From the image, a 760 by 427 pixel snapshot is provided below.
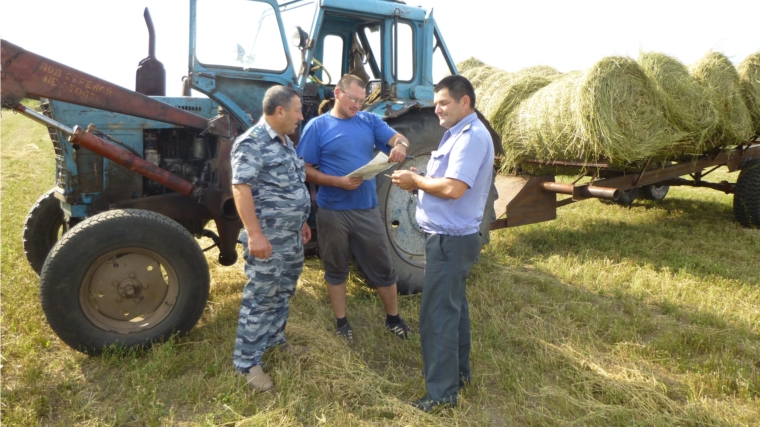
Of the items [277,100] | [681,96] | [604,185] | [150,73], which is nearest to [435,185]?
[277,100]

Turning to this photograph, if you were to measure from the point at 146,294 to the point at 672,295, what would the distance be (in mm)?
4070

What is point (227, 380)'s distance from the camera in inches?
119

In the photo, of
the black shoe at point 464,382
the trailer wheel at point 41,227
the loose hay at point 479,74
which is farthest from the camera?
the loose hay at point 479,74

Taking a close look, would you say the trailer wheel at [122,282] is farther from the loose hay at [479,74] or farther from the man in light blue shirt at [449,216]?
the loose hay at [479,74]

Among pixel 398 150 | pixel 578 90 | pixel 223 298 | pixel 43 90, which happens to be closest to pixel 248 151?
pixel 398 150

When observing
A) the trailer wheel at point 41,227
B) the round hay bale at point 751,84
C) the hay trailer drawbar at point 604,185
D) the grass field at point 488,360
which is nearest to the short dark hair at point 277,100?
the grass field at point 488,360

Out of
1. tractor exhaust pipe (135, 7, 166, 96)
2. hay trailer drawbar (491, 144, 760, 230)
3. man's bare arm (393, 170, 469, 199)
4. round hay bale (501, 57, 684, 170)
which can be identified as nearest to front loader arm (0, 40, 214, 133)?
tractor exhaust pipe (135, 7, 166, 96)

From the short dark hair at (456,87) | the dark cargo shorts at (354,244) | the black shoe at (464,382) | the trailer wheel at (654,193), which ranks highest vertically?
the short dark hair at (456,87)

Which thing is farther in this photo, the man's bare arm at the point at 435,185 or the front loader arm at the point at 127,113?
the front loader arm at the point at 127,113

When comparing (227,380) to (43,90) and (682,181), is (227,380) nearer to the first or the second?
(43,90)

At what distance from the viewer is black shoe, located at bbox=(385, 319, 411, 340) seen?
3744 millimetres

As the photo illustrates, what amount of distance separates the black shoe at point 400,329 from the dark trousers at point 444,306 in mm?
864

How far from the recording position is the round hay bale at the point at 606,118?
5180mm

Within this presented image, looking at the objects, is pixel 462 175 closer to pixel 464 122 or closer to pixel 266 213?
pixel 464 122
